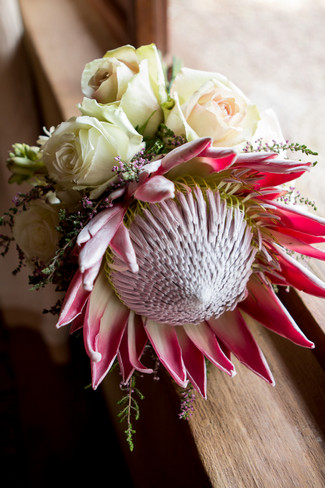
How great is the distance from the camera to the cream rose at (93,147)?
625 mm

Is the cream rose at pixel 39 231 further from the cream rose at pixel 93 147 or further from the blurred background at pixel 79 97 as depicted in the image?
the blurred background at pixel 79 97

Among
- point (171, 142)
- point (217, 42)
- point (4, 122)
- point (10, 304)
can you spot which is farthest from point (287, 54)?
point (10, 304)

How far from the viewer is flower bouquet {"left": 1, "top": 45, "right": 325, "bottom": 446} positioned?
0.57 m

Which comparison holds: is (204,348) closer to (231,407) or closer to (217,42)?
(231,407)

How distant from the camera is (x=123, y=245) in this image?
1.77ft

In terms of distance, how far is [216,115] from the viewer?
0.62 meters

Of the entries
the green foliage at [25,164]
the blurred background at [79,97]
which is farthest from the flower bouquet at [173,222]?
the blurred background at [79,97]

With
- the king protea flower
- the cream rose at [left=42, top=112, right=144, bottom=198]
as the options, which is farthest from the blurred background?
the cream rose at [left=42, top=112, right=144, bottom=198]

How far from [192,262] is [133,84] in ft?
0.85

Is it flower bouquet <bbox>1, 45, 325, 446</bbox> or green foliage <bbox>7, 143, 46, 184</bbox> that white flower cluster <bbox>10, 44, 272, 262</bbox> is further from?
green foliage <bbox>7, 143, 46, 184</bbox>

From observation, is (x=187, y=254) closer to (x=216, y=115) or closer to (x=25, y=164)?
(x=216, y=115)

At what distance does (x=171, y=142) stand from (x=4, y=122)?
0.84 m

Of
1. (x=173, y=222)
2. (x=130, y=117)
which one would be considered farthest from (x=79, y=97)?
(x=173, y=222)

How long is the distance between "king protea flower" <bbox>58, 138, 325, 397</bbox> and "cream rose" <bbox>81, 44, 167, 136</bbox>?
0.13 m
